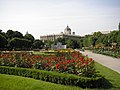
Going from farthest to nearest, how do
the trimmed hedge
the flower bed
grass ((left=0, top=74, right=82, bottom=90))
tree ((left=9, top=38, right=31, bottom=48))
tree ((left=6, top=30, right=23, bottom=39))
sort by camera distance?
1. tree ((left=6, top=30, right=23, bottom=39))
2. tree ((left=9, top=38, right=31, bottom=48))
3. the flower bed
4. the trimmed hedge
5. grass ((left=0, top=74, right=82, bottom=90))

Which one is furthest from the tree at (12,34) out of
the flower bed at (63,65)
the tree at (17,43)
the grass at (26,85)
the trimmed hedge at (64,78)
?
the grass at (26,85)

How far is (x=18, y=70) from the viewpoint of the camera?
10.2 meters

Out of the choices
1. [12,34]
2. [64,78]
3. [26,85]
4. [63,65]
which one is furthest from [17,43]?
[64,78]

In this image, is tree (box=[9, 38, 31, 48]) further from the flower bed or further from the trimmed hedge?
the trimmed hedge

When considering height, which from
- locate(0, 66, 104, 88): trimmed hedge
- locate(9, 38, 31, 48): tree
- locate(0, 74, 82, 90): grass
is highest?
locate(9, 38, 31, 48): tree

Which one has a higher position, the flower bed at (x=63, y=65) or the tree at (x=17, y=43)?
the tree at (x=17, y=43)

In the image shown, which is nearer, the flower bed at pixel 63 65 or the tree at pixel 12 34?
the flower bed at pixel 63 65

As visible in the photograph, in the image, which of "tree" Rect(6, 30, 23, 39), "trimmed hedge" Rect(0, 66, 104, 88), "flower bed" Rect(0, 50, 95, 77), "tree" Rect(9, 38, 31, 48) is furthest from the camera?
"tree" Rect(6, 30, 23, 39)

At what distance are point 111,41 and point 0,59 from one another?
201 feet

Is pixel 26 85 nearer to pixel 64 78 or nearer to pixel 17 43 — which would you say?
pixel 64 78

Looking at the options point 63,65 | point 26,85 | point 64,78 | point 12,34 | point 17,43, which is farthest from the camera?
point 12,34

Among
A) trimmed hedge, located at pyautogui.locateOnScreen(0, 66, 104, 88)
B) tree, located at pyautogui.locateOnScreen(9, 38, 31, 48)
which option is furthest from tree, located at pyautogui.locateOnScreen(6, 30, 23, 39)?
trimmed hedge, located at pyautogui.locateOnScreen(0, 66, 104, 88)

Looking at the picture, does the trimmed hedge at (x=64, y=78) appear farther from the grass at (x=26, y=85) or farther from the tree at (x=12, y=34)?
the tree at (x=12, y=34)

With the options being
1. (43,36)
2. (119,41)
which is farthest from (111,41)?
(43,36)
